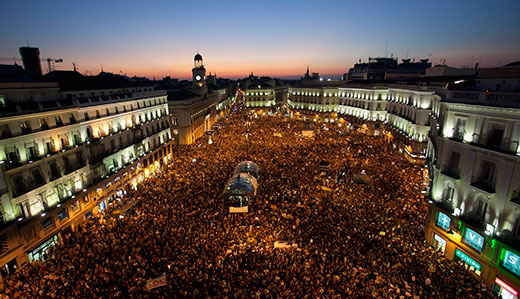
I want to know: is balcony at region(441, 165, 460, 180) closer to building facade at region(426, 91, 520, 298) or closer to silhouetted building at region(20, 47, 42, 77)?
building facade at region(426, 91, 520, 298)

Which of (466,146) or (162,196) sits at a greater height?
(466,146)

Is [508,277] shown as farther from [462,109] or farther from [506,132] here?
[462,109]

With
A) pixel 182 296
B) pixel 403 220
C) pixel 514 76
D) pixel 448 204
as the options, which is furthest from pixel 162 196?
pixel 514 76

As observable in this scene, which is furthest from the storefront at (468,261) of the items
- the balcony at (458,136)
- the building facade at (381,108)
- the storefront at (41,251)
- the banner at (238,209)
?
the storefront at (41,251)

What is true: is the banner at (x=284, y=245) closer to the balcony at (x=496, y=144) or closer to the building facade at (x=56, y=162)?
the balcony at (x=496, y=144)

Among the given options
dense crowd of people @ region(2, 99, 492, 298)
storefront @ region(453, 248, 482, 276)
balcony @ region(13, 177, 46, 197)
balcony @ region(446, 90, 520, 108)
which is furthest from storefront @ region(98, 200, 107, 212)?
balcony @ region(446, 90, 520, 108)
